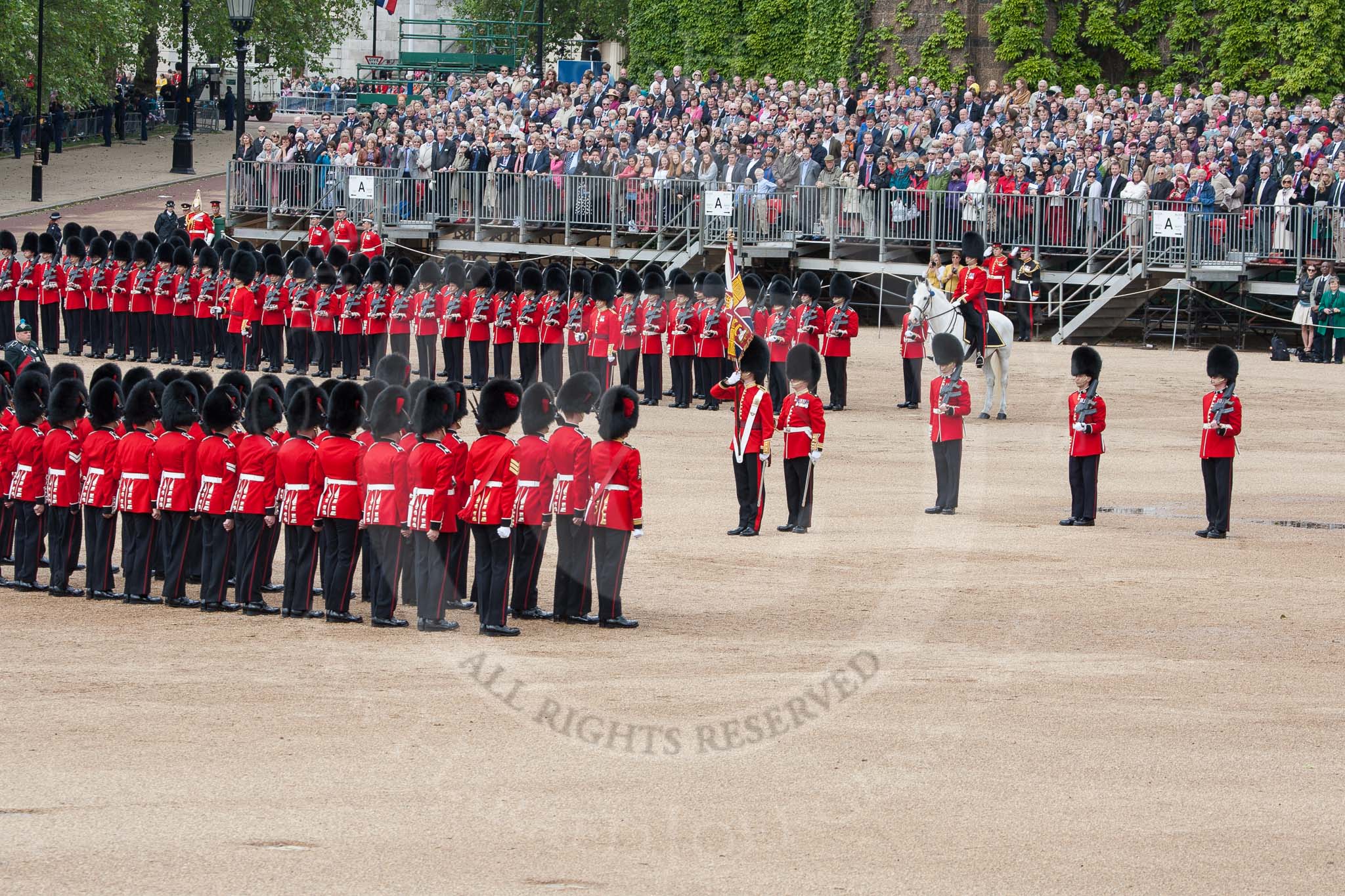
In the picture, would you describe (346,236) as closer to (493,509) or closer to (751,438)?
(751,438)

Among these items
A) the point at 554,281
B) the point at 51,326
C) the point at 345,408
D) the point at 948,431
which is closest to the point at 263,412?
the point at 345,408

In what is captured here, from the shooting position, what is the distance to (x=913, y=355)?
18.6 m

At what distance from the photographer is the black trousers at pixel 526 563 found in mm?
10141

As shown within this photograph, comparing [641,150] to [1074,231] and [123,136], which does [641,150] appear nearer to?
[1074,231]

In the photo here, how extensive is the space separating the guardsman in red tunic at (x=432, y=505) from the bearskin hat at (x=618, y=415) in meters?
0.84

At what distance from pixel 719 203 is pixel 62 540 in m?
13.8

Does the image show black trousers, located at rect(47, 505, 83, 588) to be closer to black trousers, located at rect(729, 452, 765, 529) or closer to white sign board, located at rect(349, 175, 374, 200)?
black trousers, located at rect(729, 452, 765, 529)

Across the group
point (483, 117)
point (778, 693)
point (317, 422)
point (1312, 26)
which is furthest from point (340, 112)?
point (778, 693)

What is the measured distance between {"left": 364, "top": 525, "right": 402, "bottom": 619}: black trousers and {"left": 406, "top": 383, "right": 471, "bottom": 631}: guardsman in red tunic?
0.11 metres

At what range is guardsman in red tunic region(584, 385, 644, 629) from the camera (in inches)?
399

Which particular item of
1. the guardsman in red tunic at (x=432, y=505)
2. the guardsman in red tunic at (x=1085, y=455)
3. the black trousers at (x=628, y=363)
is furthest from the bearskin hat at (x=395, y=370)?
the black trousers at (x=628, y=363)

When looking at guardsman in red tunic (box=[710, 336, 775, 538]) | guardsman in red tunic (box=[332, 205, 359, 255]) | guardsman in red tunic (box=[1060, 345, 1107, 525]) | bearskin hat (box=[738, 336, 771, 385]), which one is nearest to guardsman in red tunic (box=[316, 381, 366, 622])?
guardsman in red tunic (box=[710, 336, 775, 538])

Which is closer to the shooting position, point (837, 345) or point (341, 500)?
point (341, 500)

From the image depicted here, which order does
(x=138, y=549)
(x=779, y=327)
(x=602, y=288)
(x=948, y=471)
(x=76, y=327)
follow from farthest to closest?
(x=76, y=327), (x=602, y=288), (x=779, y=327), (x=948, y=471), (x=138, y=549)
